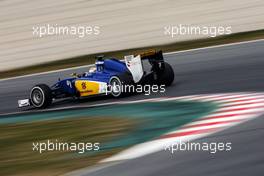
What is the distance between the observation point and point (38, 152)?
9.18 metres

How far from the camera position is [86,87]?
44.5 feet

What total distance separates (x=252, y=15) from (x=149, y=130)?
34.2 feet

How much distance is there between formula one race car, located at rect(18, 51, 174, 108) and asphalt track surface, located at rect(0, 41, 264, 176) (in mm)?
254

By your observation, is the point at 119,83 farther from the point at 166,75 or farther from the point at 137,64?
the point at 166,75

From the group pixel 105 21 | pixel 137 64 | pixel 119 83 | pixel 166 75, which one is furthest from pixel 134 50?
pixel 119 83

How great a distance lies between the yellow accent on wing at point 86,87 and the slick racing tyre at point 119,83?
1.11 feet

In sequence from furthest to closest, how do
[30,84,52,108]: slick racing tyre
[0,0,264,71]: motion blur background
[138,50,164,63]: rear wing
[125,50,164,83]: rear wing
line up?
[0,0,264,71]: motion blur background < [30,84,52,108]: slick racing tyre < [138,50,164,63]: rear wing < [125,50,164,83]: rear wing

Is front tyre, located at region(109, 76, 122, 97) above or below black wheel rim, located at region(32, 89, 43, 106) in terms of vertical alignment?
above

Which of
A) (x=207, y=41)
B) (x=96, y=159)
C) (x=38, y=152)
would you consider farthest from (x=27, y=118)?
(x=207, y=41)

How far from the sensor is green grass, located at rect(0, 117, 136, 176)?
8.20 meters

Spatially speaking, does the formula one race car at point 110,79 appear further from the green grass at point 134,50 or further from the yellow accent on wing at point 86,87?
the green grass at point 134,50

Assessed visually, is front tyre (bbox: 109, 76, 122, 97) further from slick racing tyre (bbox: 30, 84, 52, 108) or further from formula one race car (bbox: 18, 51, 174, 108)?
slick racing tyre (bbox: 30, 84, 52, 108)

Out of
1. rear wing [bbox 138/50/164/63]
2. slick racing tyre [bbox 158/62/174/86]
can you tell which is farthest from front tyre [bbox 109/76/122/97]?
slick racing tyre [bbox 158/62/174/86]

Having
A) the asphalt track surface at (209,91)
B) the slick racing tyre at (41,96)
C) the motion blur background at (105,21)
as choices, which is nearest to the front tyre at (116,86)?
the asphalt track surface at (209,91)
